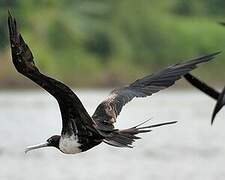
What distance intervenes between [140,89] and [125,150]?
11.2 meters

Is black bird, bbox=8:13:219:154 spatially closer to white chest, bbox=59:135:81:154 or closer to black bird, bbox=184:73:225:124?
white chest, bbox=59:135:81:154

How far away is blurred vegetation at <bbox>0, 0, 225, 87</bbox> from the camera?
3862 centimetres

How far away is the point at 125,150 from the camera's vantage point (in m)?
A: 21.2

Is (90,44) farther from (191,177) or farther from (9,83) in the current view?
(191,177)

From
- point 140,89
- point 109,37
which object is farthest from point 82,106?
point 109,37

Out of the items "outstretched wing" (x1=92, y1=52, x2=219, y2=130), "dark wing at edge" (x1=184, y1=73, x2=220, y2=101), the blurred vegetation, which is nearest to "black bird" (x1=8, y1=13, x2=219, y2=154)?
"outstretched wing" (x1=92, y1=52, x2=219, y2=130)

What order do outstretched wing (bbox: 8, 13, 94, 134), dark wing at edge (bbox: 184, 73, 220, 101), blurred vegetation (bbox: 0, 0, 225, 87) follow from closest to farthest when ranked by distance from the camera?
outstretched wing (bbox: 8, 13, 94, 134) < dark wing at edge (bbox: 184, 73, 220, 101) < blurred vegetation (bbox: 0, 0, 225, 87)

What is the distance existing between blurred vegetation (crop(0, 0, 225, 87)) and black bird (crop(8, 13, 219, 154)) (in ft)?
89.2

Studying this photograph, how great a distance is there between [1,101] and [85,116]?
22005 millimetres

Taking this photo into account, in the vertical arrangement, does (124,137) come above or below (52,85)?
below

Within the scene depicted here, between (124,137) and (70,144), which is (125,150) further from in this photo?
(124,137)

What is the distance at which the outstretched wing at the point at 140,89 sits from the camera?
9367 millimetres

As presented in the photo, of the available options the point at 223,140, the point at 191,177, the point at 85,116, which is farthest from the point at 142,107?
the point at 85,116

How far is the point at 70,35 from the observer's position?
4119 centimetres
